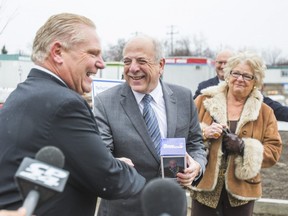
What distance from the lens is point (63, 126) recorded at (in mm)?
1885

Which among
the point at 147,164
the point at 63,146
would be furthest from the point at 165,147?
the point at 63,146

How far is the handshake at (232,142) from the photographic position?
3.77 meters

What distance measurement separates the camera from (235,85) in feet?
13.1

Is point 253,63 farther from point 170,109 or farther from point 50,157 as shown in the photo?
point 50,157

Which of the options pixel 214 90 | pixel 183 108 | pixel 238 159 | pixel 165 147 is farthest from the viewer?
pixel 214 90

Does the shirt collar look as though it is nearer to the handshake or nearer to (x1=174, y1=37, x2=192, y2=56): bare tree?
the handshake

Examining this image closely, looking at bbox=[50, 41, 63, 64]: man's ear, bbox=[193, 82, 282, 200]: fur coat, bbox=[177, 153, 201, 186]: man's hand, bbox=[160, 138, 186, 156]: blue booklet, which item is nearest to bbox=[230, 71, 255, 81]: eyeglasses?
bbox=[193, 82, 282, 200]: fur coat

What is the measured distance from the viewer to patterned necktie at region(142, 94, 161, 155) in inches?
118

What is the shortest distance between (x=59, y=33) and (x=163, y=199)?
1.11 metres

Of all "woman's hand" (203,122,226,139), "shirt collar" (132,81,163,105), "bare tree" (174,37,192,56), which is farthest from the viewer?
"bare tree" (174,37,192,56)

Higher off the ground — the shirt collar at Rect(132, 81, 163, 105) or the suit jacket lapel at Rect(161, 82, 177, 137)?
the shirt collar at Rect(132, 81, 163, 105)

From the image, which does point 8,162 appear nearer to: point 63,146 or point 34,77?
point 63,146

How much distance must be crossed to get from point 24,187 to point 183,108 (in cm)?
200

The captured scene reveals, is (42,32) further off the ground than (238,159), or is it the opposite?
(42,32)
